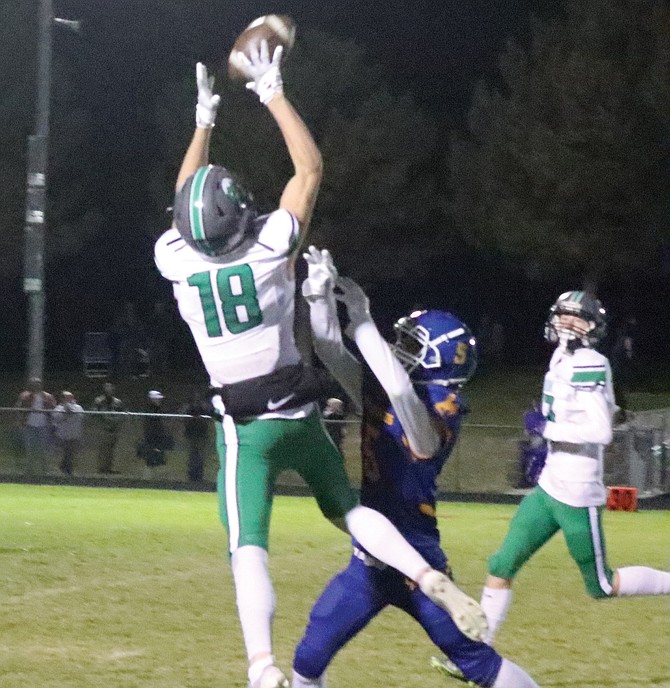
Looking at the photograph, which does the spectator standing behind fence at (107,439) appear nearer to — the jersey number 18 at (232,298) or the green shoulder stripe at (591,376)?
the green shoulder stripe at (591,376)

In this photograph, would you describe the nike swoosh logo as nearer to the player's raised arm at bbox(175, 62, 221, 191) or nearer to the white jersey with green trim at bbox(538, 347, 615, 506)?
the player's raised arm at bbox(175, 62, 221, 191)

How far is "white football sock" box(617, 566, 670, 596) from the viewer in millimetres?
7617

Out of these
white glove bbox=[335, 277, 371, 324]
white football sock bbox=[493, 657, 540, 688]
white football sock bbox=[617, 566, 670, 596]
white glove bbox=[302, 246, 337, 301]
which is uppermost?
white glove bbox=[302, 246, 337, 301]

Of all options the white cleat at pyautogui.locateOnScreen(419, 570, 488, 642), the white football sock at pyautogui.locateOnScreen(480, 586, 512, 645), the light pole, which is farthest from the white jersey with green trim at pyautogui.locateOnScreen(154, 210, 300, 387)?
the light pole

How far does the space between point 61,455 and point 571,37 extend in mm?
16489

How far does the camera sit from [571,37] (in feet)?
102

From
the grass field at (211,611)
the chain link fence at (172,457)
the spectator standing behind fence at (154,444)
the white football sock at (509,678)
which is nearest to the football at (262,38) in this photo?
the white football sock at (509,678)

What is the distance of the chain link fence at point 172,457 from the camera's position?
19.2m

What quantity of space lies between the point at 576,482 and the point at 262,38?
3122 mm

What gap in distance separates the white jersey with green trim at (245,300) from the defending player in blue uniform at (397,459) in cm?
19

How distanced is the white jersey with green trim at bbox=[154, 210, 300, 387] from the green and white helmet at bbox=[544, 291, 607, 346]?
256 centimetres

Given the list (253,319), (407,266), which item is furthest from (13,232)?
(253,319)

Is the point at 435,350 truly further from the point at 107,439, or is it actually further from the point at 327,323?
the point at 107,439

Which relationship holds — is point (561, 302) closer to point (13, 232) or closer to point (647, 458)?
point (647, 458)
